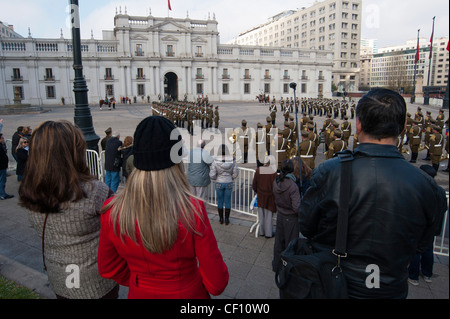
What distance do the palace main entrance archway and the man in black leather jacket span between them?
57476 mm

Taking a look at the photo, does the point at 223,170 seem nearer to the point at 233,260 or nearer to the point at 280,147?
the point at 233,260

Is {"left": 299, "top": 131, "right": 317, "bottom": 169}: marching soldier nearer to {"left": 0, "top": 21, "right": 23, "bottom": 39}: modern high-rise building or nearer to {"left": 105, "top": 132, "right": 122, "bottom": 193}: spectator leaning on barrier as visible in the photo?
{"left": 105, "top": 132, "right": 122, "bottom": 193}: spectator leaning on barrier

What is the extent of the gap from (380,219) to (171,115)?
20.9 m

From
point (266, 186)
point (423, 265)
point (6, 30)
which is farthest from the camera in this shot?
point (6, 30)

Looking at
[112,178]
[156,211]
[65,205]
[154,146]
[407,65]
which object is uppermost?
[407,65]

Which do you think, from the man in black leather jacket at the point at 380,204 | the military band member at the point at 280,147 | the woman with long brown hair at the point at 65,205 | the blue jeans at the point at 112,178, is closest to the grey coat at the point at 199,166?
the blue jeans at the point at 112,178

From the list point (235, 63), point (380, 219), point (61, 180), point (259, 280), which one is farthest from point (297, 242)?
point (235, 63)

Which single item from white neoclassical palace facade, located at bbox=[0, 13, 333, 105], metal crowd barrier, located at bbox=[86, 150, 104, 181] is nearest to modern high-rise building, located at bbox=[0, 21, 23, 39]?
white neoclassical palace facade, located at bbox=[0, 13, 333, 105]

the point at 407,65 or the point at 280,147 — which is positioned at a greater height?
the point at 407,65

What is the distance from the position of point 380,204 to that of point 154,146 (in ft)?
4.25

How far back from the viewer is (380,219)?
5.51 ft

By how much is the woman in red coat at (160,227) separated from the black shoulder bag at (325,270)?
0.41 metres

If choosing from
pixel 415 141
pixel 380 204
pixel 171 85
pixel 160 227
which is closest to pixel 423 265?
pixel 380 204

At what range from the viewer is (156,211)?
5.31 ft
